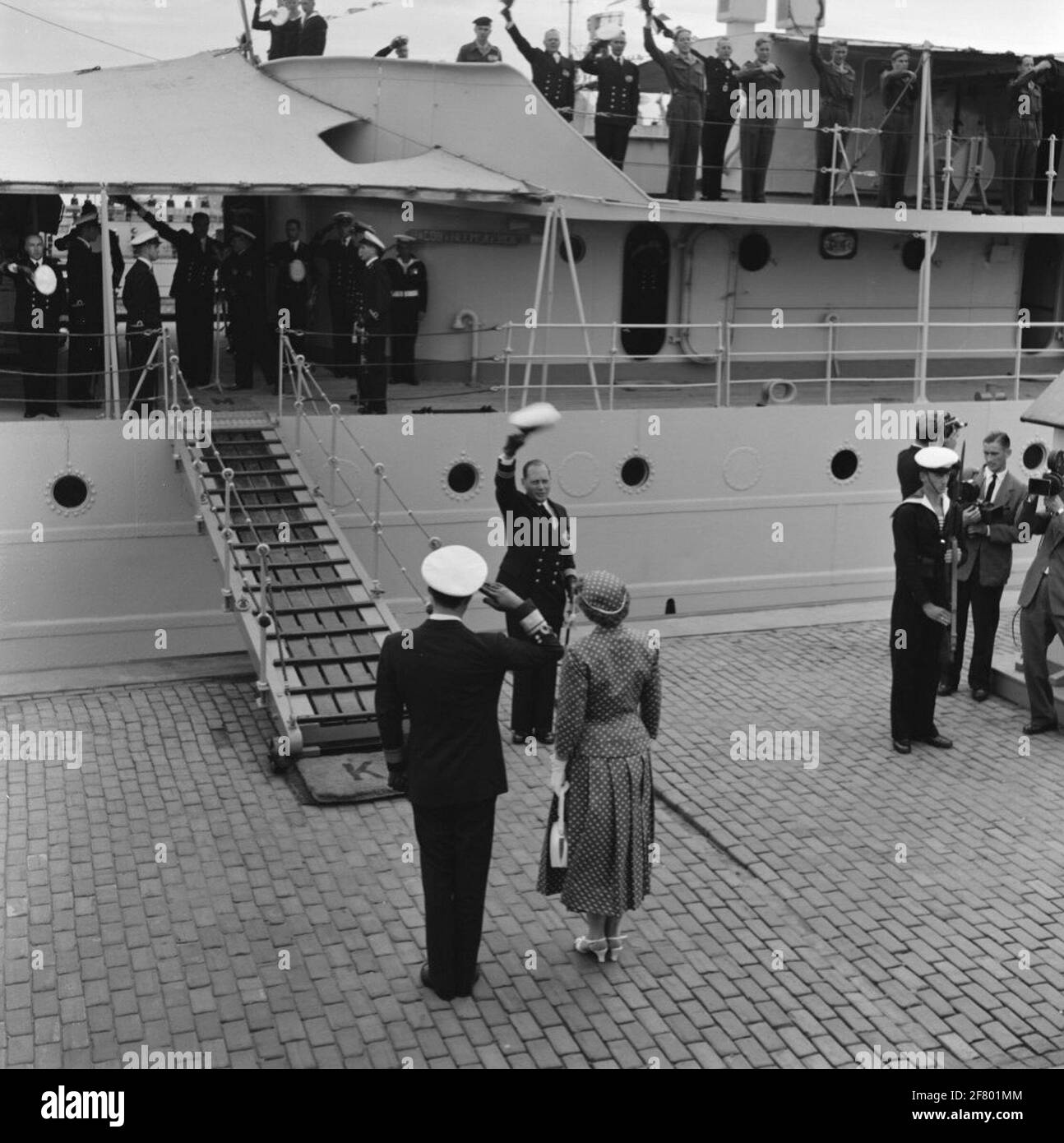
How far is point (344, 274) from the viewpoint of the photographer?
15016 millimetres

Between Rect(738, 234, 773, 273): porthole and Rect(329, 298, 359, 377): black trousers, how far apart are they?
4733 mm

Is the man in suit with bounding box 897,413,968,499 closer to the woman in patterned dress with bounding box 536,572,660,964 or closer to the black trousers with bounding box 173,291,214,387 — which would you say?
the woman in patterned dress with bounding box 536,572,660,964

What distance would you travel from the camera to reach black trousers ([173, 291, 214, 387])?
14352 millimetres

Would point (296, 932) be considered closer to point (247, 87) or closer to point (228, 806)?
point (228, 806)

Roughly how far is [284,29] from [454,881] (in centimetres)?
1273

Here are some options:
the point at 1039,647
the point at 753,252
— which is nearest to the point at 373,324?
the point at 753,252

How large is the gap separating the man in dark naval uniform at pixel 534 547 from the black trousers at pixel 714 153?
8.36 meters

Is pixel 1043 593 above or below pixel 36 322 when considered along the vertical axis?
below

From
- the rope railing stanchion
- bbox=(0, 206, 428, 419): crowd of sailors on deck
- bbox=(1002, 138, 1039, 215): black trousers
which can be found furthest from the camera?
the rope railing stanchion

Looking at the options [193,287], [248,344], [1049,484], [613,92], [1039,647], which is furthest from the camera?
[613,92]

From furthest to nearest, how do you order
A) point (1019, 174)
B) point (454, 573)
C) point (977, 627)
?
point (1019, 174) < point (977, 627) < point (454, 573)

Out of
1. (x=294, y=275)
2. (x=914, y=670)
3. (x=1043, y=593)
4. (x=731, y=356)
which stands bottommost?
(x=914, y=670)

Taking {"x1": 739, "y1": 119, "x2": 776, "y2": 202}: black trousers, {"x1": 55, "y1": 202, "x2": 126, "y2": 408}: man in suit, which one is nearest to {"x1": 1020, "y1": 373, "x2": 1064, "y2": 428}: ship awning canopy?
{"x1": 739, "y1": 119, "x2": 776, "y2": 202}: black trousers

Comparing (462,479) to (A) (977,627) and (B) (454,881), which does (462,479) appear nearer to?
(A) (977,627)
